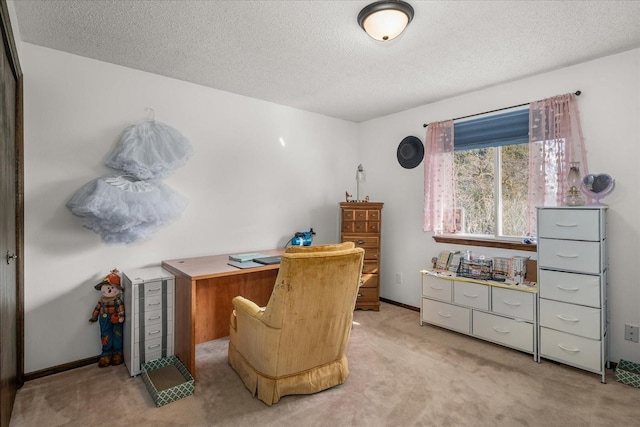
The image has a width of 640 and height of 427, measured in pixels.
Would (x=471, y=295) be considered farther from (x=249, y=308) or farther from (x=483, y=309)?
(x=249, y=308)

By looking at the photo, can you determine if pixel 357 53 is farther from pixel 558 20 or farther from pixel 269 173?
pixel 269 173

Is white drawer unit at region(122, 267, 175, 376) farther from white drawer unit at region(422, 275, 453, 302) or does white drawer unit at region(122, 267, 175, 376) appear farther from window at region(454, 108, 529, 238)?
window at region(454, 108, 529, 238)

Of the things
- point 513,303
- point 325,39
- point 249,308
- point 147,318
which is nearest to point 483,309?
point 513,303

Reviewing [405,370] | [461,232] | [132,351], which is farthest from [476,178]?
[132,351]

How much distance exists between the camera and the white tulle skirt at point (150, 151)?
8.84 ft

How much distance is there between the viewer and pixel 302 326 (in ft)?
6.75

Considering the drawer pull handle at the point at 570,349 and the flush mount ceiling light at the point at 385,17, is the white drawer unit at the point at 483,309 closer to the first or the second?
the drawer pull handle at the point at 570,349

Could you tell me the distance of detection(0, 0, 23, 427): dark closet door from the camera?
1729mm

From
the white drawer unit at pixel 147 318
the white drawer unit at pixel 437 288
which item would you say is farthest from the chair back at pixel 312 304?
the white drawer unit at pixel 437 288

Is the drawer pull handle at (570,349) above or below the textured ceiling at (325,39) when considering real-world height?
below

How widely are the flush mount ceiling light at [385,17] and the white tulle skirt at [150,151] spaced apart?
6.14 feet

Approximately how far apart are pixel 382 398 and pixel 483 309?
144cm

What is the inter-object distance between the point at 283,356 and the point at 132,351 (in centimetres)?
119

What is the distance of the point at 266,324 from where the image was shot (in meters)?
2.06
